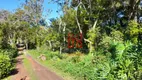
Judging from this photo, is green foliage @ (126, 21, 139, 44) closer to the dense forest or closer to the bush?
the dense forest

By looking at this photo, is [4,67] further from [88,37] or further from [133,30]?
[88,37]

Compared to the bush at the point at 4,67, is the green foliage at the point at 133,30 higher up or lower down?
higher up

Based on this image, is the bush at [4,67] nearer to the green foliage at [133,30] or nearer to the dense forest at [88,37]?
the dense forest at [88,37]

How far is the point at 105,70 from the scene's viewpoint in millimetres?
9172

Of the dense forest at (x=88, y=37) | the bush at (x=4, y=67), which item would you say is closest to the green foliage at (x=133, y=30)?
the dense forest at (x=88, y=37)

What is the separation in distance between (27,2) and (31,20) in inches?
174

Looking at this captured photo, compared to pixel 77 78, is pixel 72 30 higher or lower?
higher

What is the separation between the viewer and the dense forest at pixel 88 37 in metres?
9.52

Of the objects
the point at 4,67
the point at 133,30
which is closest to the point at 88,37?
the point at 133,30

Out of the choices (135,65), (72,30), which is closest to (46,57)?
(72,30)

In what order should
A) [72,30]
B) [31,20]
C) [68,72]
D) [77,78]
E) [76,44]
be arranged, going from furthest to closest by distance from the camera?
[31,20] → [72,30] → [76,44] → [68,72] → [77,78]

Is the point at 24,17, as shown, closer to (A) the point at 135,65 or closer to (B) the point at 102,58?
(B) the point at 102,58

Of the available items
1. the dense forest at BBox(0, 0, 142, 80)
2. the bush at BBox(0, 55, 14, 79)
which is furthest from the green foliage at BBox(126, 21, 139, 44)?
the bush at BBox(0, 55, 14, 79)

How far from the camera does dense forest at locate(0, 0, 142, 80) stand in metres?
9.52
